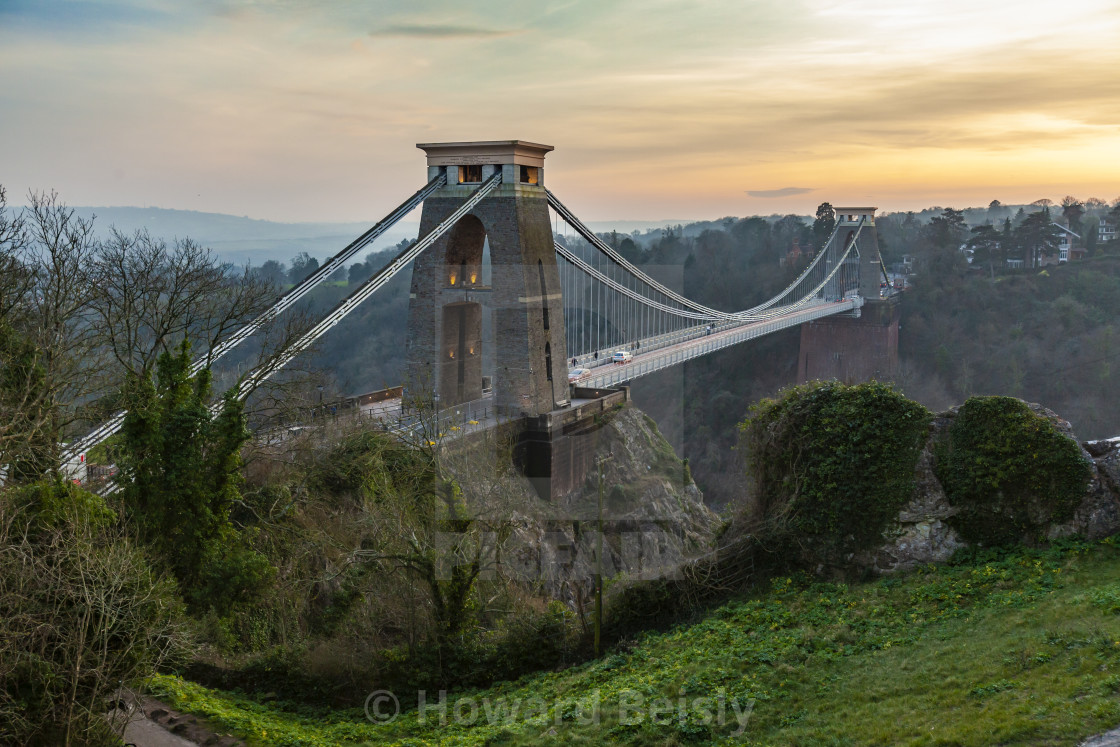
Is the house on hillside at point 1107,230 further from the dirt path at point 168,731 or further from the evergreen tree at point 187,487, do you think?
the dirt path at point 168,731

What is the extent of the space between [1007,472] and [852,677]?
3.66 metres

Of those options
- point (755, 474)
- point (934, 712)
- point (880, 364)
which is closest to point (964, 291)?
point (880, 364)

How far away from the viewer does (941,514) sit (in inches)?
355

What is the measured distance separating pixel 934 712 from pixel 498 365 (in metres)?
12.6

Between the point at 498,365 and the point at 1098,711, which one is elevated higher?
the point at 498,365

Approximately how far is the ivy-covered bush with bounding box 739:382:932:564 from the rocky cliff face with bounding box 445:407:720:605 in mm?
1520

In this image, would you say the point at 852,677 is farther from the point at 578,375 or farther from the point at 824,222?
the point at 824,222

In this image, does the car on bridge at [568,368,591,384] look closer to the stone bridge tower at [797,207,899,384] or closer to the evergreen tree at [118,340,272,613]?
the evergreen tree at [118,340,272,613]

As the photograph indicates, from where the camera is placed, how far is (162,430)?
30.8ft

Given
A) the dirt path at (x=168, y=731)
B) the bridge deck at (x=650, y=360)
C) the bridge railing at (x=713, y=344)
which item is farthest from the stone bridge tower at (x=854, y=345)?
the dirt path at (x=168, y=731)

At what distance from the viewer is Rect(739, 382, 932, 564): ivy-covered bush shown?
9289 millimetres

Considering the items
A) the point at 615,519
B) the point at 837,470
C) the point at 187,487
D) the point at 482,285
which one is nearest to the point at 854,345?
the point at 615,519

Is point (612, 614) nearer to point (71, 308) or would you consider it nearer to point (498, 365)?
point (71, 308)

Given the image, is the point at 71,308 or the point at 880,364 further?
the point at 880,364
